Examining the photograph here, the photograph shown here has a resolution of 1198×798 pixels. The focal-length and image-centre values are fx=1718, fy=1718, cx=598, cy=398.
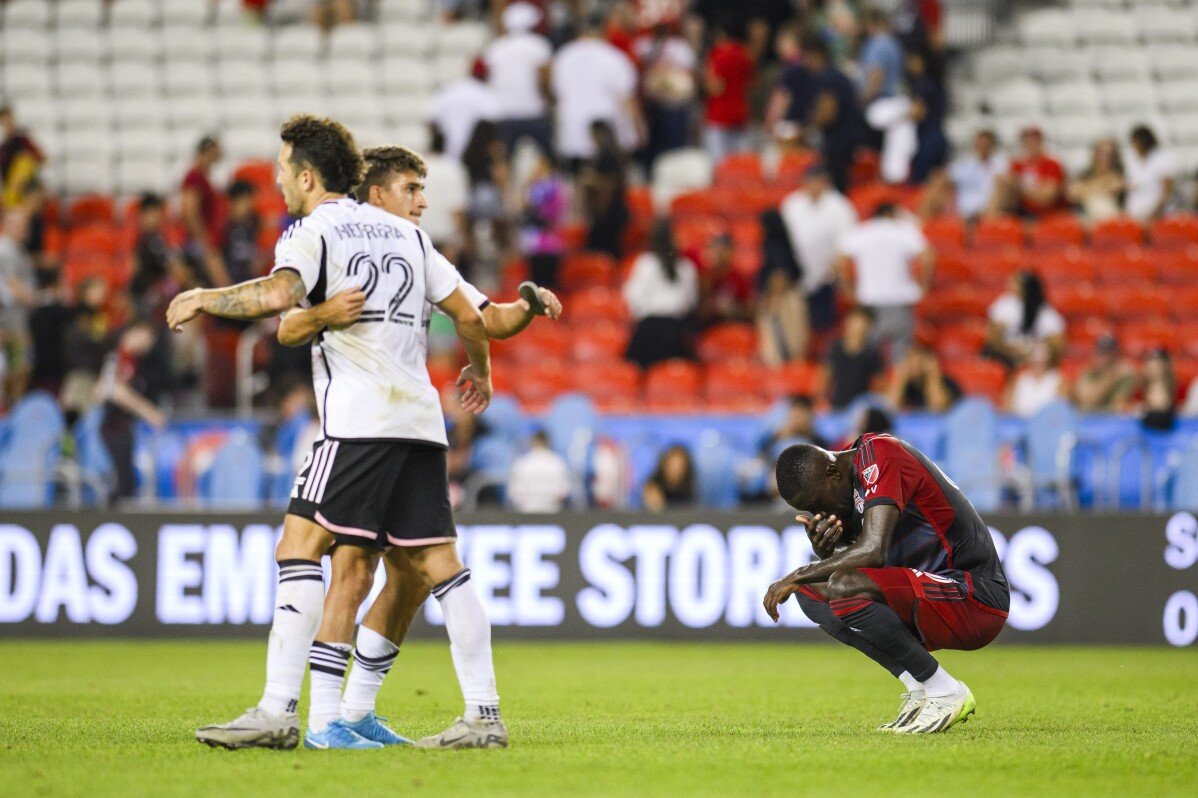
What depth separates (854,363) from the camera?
14766 mm

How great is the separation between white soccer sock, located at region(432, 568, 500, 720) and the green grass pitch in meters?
0.21

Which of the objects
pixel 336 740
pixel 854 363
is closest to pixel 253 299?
pixel 336 740

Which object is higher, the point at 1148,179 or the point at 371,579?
the point at 1148,179

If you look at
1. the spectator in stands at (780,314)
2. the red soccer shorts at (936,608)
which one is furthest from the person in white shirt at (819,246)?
the red soccer shorts at (936,608)

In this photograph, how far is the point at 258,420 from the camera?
14750 millimetres

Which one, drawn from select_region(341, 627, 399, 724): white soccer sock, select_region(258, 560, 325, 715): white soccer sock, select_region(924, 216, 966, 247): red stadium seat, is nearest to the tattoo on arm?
select_region(258, 560, 325, 715): white soccer sock

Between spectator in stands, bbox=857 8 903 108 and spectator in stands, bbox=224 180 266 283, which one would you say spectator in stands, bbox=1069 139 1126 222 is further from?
spectator in stands, bbox=224 180 266 283

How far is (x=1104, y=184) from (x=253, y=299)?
13.2 m

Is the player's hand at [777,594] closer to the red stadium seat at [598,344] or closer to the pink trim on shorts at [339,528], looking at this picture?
the pink trim on shorts at [339,528]

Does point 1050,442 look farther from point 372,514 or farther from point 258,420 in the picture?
point 372,514

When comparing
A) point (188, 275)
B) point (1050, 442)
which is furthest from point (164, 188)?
point (1050, 442)

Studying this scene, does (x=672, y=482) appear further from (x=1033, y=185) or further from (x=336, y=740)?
(x=336, y=740)

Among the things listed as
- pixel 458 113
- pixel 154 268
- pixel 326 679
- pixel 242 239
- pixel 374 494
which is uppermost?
pixel 458 113

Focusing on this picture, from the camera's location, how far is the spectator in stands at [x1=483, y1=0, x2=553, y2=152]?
723 inches
